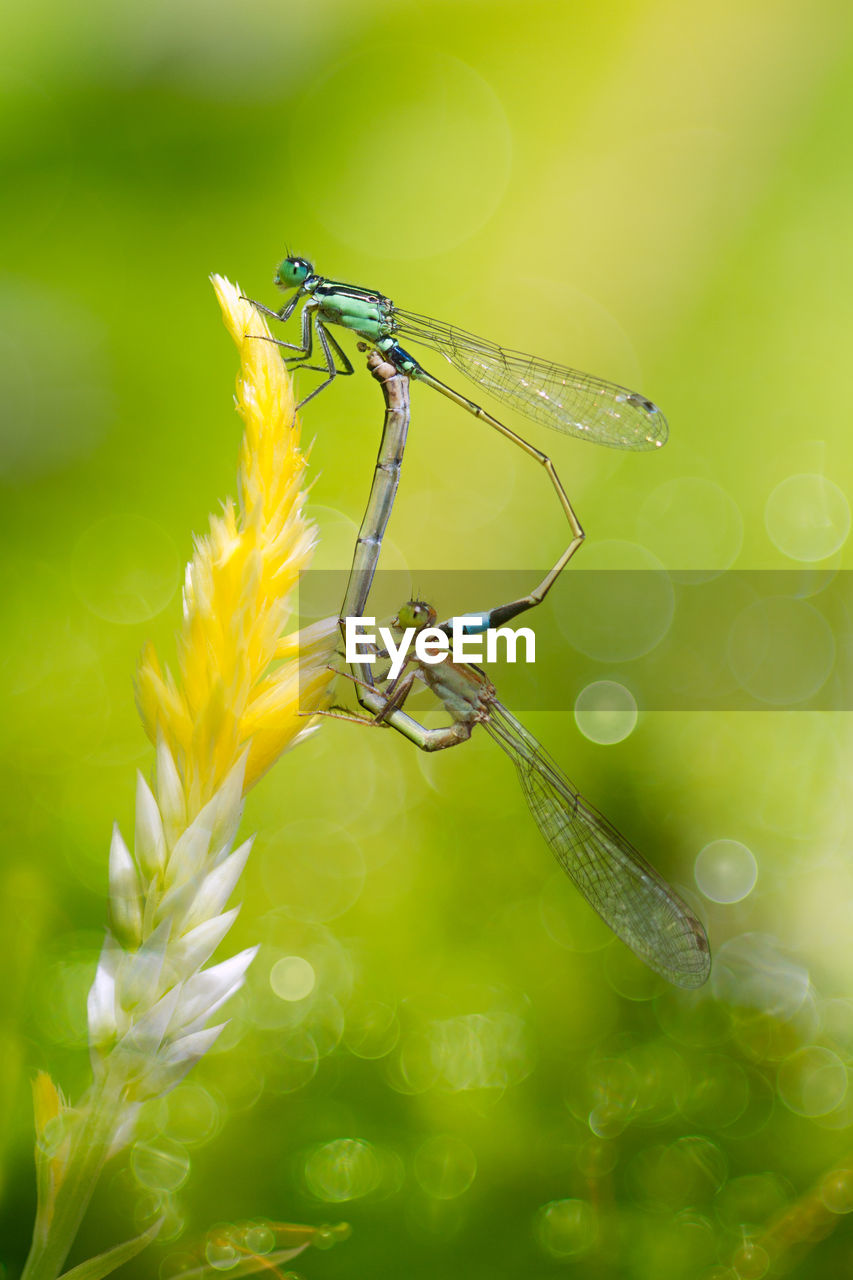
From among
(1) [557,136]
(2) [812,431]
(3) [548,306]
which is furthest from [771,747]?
(1) [557,136]

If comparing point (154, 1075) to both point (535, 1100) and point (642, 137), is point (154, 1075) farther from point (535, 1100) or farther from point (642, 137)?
point (642, 137)

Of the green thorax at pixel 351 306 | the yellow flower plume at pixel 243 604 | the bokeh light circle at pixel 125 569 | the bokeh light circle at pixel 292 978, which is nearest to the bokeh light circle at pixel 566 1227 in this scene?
the bokeh light circle at pixel 292 978

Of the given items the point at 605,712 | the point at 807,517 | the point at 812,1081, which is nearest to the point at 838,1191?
the point at 812,1081

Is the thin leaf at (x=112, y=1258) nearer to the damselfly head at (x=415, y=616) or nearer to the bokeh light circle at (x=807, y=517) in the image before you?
the damselfly head at (x=415, y=616)

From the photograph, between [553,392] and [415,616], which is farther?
[553,392]

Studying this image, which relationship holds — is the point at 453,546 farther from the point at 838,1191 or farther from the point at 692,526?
the point at 838,1191

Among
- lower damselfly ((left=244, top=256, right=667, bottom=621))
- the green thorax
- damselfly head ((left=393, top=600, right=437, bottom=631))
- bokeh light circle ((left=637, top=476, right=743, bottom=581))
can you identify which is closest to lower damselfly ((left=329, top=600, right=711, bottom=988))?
damselfly head ((left=393, top=600, right=437, bottom=631))
